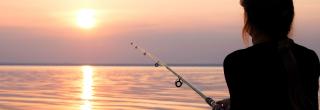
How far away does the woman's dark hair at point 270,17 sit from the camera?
8.96 ft

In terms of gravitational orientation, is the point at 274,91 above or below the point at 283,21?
below

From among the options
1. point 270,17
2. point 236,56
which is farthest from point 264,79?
point 270,17

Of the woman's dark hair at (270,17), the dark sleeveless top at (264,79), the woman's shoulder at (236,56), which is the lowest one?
the dark sleeveless top at (264,79)

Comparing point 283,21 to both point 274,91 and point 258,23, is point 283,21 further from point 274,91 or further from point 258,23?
point 274,91

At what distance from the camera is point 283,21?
108 inches

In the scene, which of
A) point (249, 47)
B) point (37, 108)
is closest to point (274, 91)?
point (249, 47)

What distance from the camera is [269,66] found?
269 centimetres

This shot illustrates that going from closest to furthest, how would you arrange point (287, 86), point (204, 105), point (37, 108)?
point (287, 86) → point (37, 108) → point (204, 105)

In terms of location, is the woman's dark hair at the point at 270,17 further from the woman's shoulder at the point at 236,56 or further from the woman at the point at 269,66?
the woman's shoulder at the point at 236,56

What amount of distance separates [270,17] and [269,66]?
231 mm

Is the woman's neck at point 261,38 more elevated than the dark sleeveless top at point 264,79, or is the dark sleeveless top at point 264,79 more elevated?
the woman's neck at point 261,38

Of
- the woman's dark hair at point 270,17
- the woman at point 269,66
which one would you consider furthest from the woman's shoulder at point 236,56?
the woman's dark hair at point 270,17

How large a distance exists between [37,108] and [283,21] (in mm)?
18157

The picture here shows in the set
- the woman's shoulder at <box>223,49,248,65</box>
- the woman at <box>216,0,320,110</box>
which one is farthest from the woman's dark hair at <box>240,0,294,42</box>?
the woman's shoulder at <box>223,49,248,65</box>
